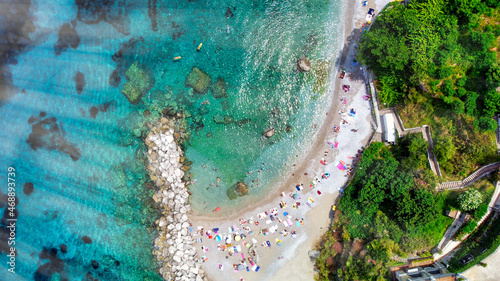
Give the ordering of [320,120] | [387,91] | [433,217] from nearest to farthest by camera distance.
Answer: [433,217]
[387,91]
[320,120]

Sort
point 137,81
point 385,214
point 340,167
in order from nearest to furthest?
point 385,214, point 340,167, point 137,81

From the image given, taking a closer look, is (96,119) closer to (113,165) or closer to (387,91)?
(113,165)

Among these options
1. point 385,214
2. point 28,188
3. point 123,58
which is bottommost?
point 28,188

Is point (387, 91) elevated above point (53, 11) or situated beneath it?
situated beneath

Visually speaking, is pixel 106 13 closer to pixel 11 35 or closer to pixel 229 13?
pixel 11 35

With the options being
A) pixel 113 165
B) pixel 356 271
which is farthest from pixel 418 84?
pixel 113 165

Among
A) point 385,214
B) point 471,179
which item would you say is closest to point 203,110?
point 385,214

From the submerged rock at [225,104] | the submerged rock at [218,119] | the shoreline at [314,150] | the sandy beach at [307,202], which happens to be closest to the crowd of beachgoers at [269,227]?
the sandy beach at [307,202]
